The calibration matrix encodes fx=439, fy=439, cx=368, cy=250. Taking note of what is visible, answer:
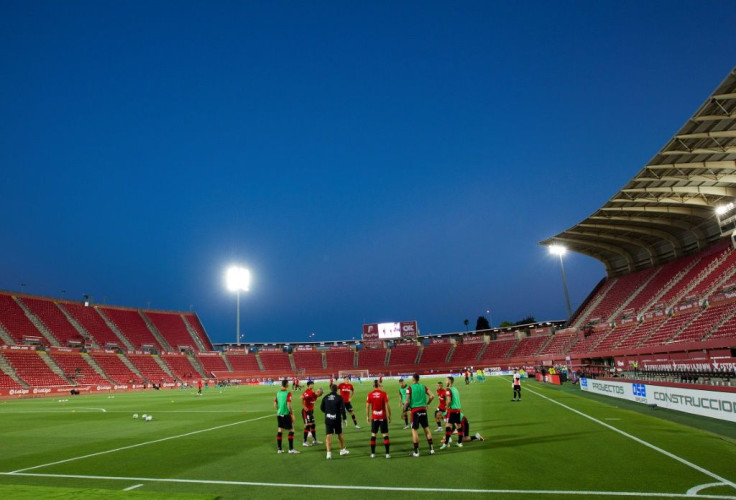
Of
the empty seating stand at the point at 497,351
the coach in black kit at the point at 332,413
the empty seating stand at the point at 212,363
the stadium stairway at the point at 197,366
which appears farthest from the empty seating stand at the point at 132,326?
the coach in black kit at the point at 332,413

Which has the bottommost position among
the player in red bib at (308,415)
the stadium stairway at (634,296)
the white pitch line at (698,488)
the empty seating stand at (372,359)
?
the empty seating stand at (372,359)

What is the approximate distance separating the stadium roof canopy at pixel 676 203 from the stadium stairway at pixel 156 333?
7451 cm

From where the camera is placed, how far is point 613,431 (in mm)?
15297

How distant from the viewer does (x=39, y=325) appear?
2766 inches

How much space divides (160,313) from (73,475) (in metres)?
97.1

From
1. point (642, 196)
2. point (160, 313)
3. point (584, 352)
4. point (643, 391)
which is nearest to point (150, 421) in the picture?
point (643, 391)

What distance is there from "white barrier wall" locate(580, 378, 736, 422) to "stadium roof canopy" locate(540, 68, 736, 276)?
18.9 meters

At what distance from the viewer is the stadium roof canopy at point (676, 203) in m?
32.1

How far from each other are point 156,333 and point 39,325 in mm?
23300

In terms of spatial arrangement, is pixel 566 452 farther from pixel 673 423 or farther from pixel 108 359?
pixel 108 359

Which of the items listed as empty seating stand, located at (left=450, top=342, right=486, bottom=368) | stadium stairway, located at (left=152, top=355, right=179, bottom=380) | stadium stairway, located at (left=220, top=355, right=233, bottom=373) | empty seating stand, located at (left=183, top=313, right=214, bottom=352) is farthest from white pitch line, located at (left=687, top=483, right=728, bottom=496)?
empty seating stand, located at (left=183, top=313, right=214, bottom=352)

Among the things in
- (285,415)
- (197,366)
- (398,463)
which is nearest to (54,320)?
(197,366)

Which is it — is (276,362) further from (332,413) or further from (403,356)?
(332,413)

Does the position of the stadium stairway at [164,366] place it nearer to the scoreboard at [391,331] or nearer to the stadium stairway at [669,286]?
the scoreboard at [391,331]
